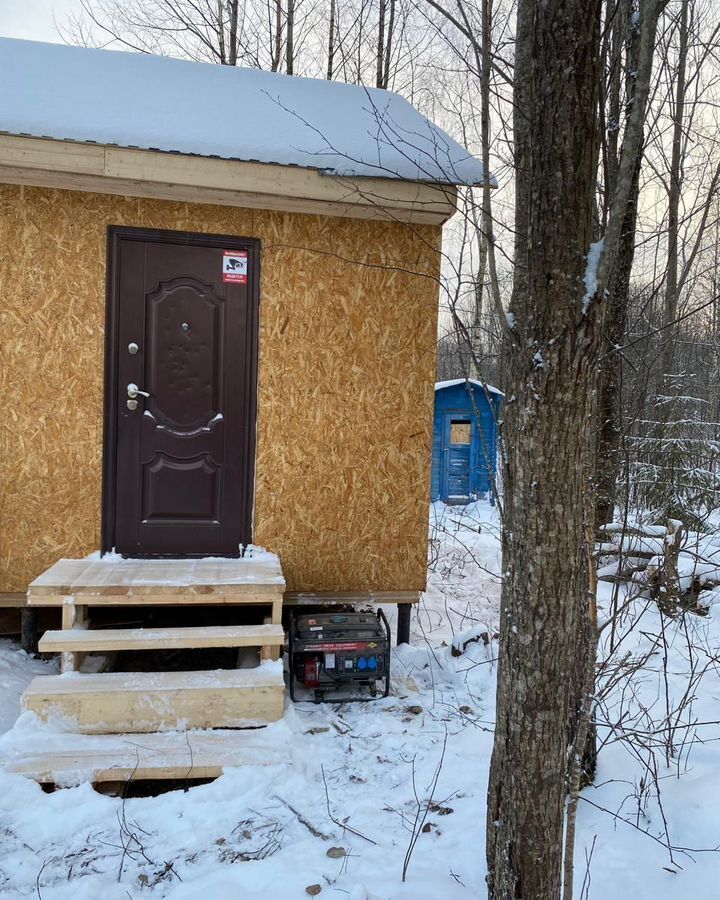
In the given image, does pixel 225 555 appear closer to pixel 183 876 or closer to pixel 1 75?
pixel 183 876

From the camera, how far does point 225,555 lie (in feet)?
14.6

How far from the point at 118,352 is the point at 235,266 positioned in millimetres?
970

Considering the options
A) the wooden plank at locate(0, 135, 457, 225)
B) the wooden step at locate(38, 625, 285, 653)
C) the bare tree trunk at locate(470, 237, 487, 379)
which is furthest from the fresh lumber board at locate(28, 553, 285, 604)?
the wooden plank at locate(0, 135, 457, 225)

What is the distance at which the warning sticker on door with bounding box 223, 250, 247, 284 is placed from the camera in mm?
4352

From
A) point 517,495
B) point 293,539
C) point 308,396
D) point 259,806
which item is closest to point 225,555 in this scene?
point 293,539

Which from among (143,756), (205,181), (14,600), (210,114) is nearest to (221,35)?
(210,114)

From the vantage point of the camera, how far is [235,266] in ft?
14.3

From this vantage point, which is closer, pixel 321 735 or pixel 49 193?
pixel 321 735

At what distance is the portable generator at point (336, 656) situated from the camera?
3.78 m

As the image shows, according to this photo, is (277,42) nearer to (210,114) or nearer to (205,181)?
(210,114)

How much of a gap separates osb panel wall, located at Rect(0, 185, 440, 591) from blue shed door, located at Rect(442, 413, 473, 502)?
8.37m

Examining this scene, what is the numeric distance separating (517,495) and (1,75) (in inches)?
174

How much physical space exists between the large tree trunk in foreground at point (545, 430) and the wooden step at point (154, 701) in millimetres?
1708

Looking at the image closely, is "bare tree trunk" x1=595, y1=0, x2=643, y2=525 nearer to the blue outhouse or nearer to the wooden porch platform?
the wooden porch platform
